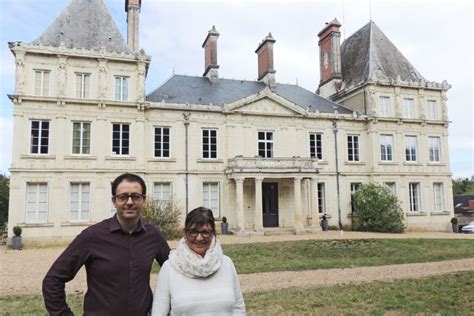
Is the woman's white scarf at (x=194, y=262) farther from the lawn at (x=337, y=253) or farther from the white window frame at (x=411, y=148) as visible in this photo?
the white window frame at (x=411, y=148)

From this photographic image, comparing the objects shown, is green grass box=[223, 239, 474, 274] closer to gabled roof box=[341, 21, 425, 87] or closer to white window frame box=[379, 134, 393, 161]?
white window frame box=[379, 134, 393, 161]

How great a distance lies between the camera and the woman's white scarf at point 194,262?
8.15ft

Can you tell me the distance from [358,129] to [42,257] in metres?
19.3

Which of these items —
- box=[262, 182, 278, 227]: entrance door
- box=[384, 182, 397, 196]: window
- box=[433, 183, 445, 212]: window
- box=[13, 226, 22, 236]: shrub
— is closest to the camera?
box=[13, 226, 22, 236]: shrub

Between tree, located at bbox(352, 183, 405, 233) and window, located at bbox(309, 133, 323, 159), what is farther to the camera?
window, located at bbox(309, 133, 323, 159)

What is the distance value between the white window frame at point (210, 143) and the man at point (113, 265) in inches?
746

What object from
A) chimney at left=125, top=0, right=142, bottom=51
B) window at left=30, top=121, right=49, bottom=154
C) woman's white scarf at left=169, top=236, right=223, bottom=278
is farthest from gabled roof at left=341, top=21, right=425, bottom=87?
woman's white scarf at left=169, top=236, right=223, bottom=278

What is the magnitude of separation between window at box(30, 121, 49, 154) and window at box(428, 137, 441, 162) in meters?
23.5

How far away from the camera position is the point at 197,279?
2.52 metres

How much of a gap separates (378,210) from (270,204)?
6225 mm

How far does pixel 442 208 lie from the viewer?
25484 mm

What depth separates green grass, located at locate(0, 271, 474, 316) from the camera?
6.23 meters

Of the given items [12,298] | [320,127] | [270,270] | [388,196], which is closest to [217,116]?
[320,127]

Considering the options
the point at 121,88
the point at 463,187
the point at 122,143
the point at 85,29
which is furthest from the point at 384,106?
the point at 463,187
